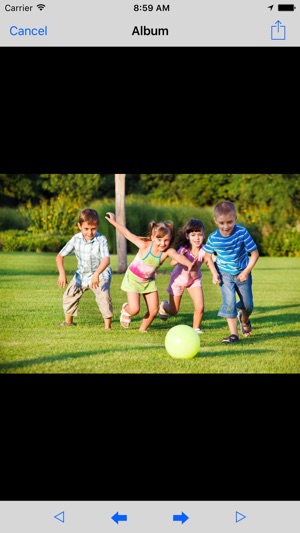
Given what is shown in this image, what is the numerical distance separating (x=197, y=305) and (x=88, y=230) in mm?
1558

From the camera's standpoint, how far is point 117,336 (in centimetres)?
755

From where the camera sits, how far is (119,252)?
12094 millimetres

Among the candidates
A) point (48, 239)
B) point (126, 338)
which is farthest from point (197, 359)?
point (48, 239)

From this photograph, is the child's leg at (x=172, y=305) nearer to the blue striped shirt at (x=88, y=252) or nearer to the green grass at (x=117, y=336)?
the green grass at (x=117, y=336)

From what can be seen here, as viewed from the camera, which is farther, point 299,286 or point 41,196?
point 41,196

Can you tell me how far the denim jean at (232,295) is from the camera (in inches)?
297

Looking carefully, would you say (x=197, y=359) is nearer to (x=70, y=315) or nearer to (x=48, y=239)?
(x=70, y=315)

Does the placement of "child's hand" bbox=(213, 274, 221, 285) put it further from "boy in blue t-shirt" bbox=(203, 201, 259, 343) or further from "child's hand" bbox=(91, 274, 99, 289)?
"child's hand" bbox=(91, 274, 99, 289)

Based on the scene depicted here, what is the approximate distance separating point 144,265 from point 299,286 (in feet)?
15.1

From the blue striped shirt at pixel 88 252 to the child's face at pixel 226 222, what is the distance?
137 cm
